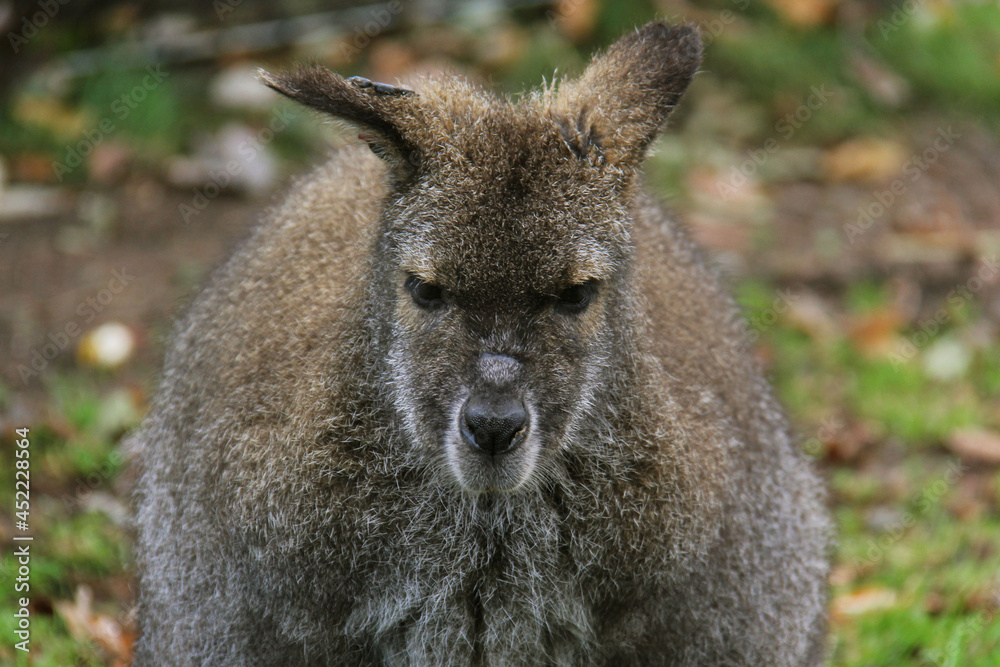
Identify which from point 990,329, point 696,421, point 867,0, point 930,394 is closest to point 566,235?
point 696,421

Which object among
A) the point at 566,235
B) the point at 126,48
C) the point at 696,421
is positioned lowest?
the point at 126,48

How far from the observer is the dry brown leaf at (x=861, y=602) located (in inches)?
249

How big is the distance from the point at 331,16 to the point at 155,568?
6.06 metres

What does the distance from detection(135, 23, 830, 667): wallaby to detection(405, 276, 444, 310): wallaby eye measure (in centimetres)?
1

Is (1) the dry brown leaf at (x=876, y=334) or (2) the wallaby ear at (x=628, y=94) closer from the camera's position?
(2) the wallaby ear at (x=628, y=94)

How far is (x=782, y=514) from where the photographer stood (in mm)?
5250

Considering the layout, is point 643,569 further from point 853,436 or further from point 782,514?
point 853,436
